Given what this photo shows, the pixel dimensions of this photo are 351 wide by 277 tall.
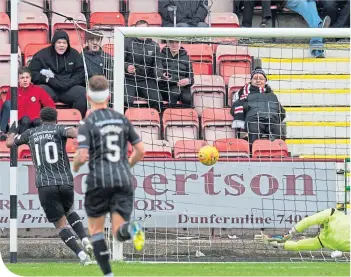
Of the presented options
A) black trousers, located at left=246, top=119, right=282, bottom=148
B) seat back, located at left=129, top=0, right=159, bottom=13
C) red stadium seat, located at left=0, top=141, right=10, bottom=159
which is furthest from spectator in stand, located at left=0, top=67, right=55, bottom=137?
seat back, located at left=129, top=0, right=159, bottom=13

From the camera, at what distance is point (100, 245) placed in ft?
31.9

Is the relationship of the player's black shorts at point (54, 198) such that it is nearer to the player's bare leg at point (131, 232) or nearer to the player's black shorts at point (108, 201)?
the player's black shorts at point (108, 201)

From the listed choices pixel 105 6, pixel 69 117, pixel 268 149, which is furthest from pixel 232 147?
pixel 105 6

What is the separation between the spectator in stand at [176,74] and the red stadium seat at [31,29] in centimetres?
258

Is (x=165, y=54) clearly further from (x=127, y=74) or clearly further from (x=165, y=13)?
(x=165, y=13)

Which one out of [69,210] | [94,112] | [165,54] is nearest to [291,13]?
[165,54]

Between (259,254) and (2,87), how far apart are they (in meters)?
4.34

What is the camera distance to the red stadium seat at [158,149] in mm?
14710

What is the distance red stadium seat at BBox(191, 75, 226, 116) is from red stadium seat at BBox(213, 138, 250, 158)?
1040 millimetres

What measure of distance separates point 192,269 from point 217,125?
3.95 meters

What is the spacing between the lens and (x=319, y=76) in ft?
54.6

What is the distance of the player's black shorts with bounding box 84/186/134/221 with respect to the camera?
31.8ft

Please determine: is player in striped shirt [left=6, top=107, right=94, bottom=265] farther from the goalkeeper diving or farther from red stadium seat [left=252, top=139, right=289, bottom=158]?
red stadium seat [left=252, top=139, right=289, bottom=158]

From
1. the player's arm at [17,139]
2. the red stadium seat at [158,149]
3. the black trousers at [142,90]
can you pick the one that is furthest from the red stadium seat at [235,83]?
the player's arm at [17,139]
